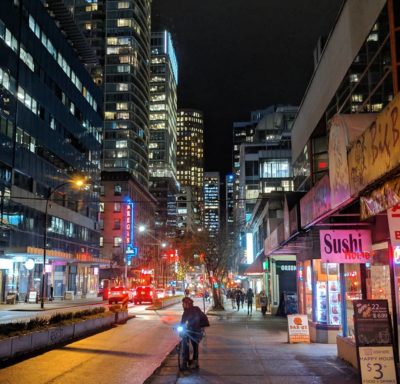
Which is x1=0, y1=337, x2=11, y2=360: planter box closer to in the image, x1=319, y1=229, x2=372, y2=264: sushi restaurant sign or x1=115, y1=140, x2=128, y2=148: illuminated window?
x1=319, y1=229, x2=372, y2=264: sushi restaurant sign

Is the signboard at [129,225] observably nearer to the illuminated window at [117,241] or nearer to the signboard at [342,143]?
the illuminated window at [117,241]

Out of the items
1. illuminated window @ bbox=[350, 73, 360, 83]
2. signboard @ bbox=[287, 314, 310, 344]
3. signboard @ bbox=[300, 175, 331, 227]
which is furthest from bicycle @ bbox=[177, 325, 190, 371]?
illuminated window @ bbox=[350, 73, 360, 83]

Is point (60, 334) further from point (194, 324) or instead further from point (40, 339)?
point (194, 324)

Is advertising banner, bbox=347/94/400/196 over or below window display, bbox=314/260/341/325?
over

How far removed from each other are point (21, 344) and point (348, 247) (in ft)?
28.7

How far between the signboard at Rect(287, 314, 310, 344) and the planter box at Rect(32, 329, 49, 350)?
7637 mm

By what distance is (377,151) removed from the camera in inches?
277

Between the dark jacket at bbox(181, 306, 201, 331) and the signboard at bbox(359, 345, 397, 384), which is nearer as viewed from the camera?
the signboard at bbox(359, 345, 397, 384)

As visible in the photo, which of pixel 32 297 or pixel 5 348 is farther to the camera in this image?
pixel 32 297

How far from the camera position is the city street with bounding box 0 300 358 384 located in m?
11.4

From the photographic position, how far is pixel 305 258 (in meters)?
20.6

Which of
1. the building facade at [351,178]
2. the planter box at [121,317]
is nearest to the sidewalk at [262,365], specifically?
the building facade at [351,178]

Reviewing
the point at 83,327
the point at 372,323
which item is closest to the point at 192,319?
the point at 372,323

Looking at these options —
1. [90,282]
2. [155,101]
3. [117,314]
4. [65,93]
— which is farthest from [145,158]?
[117,314]
